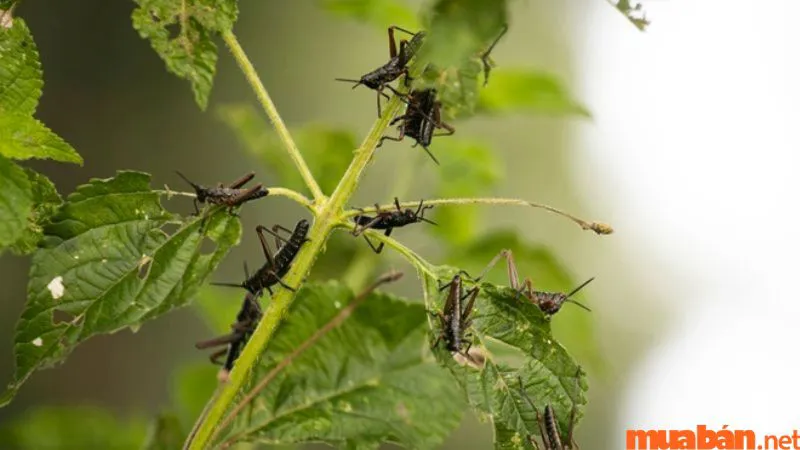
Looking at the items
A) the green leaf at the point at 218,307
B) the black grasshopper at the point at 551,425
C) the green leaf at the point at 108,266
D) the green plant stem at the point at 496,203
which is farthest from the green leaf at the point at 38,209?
the green leaf at the point at 218,307

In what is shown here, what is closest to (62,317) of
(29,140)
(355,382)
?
(29,140)

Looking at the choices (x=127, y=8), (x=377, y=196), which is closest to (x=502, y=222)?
(x=377, y=196)

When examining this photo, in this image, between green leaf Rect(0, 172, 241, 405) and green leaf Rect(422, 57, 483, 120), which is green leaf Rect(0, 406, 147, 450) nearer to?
green leaf Rect(0, 172, 241, 405)

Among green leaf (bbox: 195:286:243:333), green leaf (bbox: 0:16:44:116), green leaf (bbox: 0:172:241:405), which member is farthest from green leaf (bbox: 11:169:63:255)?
green leaf (bbox: 195:286:243:333)

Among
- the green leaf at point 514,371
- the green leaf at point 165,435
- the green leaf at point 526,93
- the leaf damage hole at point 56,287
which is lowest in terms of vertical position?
the green leaf at point 165,435

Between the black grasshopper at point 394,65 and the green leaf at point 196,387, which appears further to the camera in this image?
the green leaf at point 196,387

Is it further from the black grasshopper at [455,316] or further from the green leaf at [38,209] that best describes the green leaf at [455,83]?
the green leaf at [38,209]
